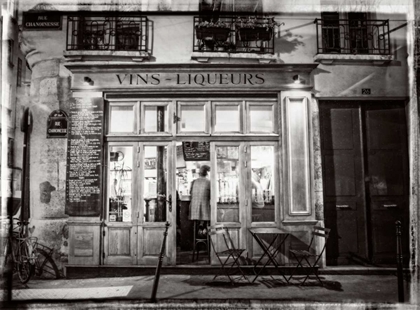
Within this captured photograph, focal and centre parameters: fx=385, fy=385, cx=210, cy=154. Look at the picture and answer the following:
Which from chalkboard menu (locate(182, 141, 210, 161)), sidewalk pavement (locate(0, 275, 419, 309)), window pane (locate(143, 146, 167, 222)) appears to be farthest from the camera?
chalkboard menu (locate(182, 141, 210, 161))

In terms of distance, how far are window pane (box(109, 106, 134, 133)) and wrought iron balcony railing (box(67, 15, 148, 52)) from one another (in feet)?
3.98

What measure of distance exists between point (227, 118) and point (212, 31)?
1759mm

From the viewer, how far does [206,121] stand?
781cm

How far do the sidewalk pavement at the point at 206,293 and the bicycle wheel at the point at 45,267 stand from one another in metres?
0.21

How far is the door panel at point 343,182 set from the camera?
306 inches

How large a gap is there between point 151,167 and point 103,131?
1192 mm

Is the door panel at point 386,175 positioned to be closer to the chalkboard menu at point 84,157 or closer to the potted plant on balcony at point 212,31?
the potted plant on balcony at point 212,31

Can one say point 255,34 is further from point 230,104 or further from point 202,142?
point 202,142

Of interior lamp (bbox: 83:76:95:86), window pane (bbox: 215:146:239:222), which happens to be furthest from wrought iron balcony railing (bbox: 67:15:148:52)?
window pane (bbox: 215:146:239:222)

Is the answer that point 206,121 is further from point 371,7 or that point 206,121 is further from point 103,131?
point 371,7

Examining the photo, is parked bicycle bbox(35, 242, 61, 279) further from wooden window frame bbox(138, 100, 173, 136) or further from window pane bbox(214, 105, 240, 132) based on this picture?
window pane bbox(214, 105, 240, 132)

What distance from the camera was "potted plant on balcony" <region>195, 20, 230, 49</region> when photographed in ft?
25.2

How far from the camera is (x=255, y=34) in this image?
779 centimetres

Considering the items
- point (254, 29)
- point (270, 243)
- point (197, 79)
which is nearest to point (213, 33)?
point (254, 29)
